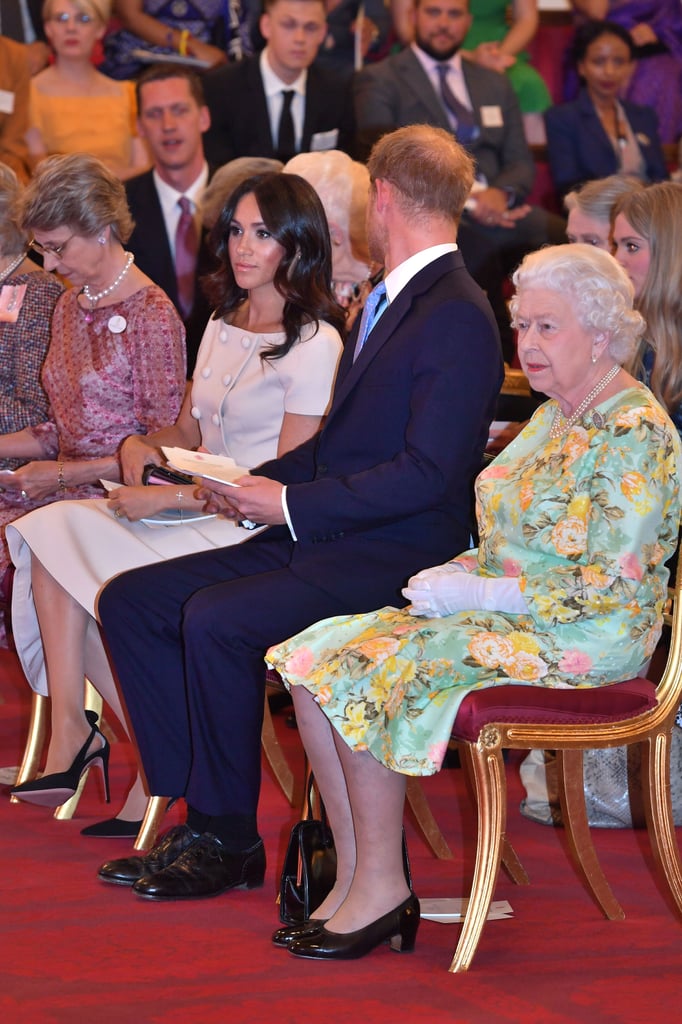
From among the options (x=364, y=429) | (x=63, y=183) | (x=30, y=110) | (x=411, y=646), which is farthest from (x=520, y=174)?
(x=411, y=646)

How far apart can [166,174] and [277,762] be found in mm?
3034

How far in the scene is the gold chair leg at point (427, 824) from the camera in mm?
3105

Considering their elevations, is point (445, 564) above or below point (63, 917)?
above

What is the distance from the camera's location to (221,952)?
2506 millimetres

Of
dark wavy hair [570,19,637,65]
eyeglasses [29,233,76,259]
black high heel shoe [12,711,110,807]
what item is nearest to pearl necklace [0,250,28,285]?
eyeglasses [29,233,76,259]

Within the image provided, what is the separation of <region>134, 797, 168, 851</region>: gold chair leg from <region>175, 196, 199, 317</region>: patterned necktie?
2869mm

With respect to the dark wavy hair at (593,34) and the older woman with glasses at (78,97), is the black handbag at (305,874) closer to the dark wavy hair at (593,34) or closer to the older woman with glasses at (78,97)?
the older woman with glasses at (78,97)

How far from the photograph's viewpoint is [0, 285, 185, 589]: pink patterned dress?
3.72 meters

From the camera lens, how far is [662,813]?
2.69 meters

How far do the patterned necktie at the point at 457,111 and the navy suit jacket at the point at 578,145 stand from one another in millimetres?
567

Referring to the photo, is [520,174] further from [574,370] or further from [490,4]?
[574,370]

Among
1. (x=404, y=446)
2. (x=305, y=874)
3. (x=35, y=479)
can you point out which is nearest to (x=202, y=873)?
(x=305, y=874)

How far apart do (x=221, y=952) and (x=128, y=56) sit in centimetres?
485

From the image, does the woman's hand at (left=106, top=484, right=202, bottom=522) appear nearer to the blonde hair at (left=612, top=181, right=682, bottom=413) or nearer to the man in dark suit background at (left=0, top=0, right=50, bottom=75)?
the blonde hair at (left=612, top=181, right=682, bottom=413)
